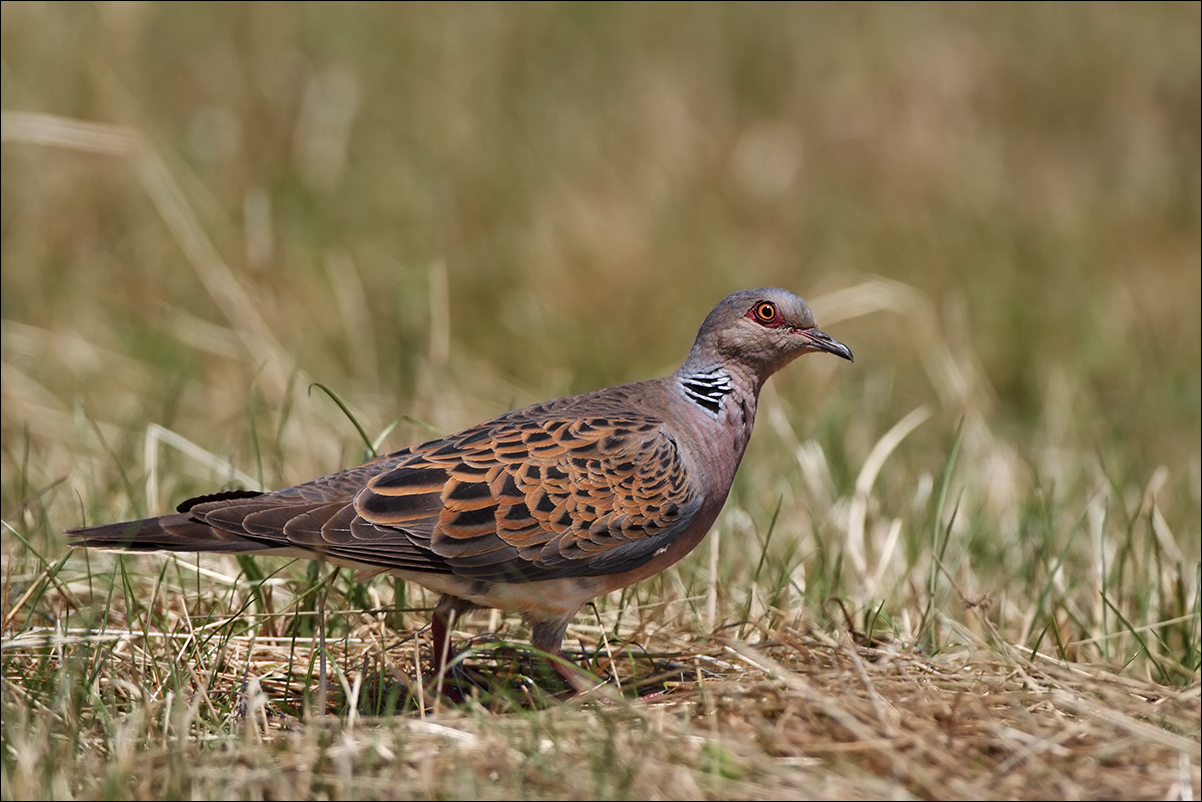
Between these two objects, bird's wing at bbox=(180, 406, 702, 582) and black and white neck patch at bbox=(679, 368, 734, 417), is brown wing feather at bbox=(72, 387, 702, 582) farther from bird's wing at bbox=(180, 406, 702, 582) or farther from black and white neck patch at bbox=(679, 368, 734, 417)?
black and white neck patch at bbox=(679, 368, 734, 417)

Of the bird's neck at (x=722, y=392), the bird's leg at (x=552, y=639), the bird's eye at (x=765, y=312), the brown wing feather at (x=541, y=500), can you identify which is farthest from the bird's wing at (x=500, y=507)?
the bird's eye at (x=765, y=312)

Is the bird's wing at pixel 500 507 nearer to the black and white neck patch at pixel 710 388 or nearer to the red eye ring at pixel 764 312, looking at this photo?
the black and white neck patch at pixel 710 388

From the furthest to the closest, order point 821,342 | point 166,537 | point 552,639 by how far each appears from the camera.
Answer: point 821,342
point 552,639
point 166,537

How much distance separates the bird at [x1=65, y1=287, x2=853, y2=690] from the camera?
4152 mm

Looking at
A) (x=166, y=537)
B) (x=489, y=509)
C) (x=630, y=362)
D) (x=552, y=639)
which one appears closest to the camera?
(x=166, y=537)

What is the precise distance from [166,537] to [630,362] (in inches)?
194

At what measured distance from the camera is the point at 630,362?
8.75 metres

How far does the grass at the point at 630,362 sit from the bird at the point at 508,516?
0.20 m

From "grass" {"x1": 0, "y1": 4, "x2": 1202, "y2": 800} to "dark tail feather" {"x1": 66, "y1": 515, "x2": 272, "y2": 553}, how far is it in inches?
8.9

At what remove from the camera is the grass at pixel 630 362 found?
3.54 meters

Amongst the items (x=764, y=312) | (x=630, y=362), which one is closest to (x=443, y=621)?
(x=764, y=312)

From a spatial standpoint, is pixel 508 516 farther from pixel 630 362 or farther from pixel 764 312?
pixel 630 362

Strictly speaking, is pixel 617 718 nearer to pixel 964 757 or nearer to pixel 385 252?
pixel 964 757

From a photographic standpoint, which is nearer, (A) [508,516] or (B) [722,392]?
(A) [508,516]
